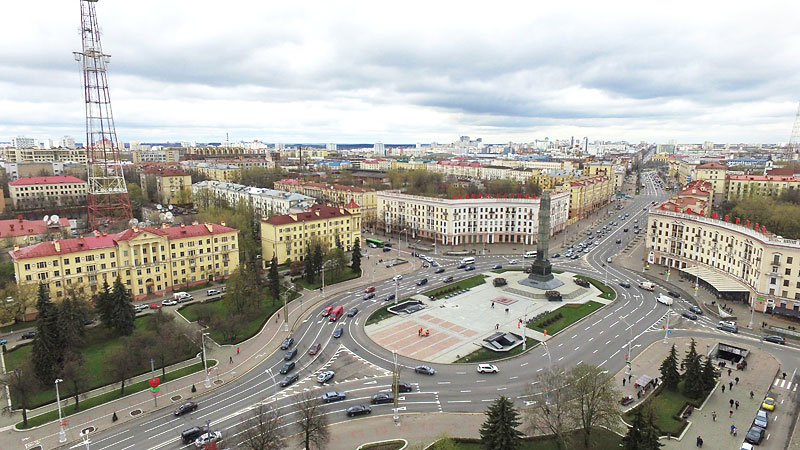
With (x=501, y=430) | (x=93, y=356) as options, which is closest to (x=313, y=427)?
(x=501, y=430)

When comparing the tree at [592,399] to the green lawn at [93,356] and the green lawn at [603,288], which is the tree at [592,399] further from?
the green lawn at [93,356]

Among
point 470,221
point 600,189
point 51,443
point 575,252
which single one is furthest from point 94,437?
point 600,189

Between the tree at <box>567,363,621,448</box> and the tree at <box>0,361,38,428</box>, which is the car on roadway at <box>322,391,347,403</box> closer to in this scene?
the tree at <box>567,363,621,448</box>

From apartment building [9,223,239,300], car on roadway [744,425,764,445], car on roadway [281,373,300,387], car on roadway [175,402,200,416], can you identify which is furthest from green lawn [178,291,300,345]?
car on roadway [744,425,764,445]

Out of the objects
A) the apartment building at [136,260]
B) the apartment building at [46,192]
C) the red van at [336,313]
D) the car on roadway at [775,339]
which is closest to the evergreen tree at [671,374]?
the car on roadway at [775,339]

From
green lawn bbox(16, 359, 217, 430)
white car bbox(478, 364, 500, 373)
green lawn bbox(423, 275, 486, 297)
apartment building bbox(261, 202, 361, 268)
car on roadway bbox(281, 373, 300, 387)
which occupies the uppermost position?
apartment building bbox(261, 202, 361, 268)

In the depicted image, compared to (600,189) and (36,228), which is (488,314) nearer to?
(36,228)
